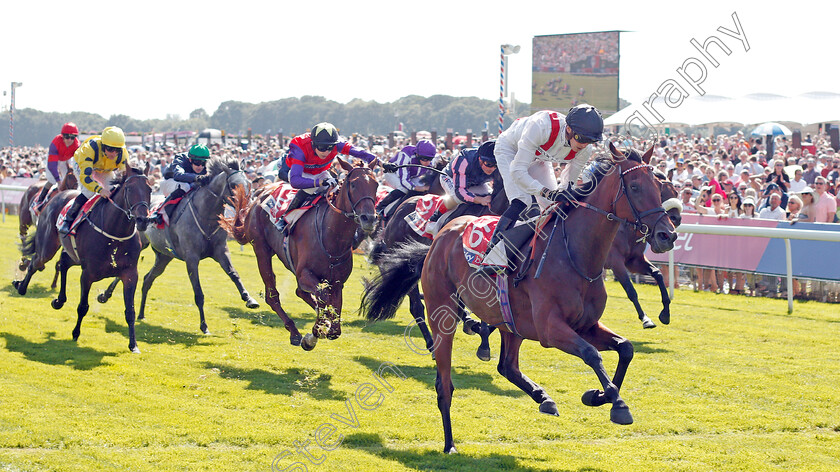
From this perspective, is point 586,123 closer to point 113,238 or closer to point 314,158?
point 314,158

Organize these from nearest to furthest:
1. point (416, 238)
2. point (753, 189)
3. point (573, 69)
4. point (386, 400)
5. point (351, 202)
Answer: point (386, 400) < point (351, 202) < point (416, 238) < point (753, 189) < point (573, 69)

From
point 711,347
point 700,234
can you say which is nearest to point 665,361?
point 711,347

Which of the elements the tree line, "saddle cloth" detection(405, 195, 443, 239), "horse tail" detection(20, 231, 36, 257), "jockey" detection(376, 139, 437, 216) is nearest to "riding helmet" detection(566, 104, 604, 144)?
"saddle cloth" detection(405, 195, 443, 239)

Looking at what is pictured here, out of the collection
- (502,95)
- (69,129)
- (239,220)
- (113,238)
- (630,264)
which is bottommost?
(630,264)

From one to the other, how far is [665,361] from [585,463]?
3.19 meters

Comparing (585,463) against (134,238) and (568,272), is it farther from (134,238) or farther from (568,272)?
(134,238)

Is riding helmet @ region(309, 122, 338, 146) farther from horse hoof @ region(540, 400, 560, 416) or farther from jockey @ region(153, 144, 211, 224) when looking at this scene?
horse hoof @ region(540, 400, 560, 416)

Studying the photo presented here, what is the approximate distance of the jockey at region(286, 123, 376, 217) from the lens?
7910mm

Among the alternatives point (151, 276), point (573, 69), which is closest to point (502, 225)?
point (151, 276)

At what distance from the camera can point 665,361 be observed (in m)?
7.90

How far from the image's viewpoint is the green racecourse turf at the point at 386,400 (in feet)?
16.8

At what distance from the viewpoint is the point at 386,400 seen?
6473 millimetres

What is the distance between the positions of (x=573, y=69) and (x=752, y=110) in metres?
5.15

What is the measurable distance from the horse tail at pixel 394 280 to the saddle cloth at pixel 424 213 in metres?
1.62
